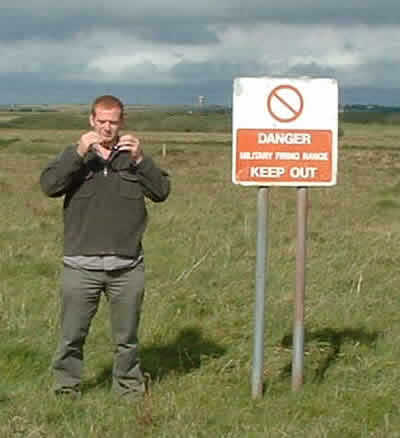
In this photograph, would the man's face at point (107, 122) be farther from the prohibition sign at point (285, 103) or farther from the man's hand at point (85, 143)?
the prohibition sign at point (285, 103)

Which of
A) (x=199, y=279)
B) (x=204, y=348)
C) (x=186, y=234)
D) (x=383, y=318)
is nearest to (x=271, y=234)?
(x=186, y=234)

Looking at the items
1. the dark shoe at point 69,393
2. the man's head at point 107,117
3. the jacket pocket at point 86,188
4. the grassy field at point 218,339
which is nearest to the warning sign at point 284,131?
the man's head at point 107,117

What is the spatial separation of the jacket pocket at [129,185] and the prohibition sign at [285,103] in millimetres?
904

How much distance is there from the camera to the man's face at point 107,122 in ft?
16.1

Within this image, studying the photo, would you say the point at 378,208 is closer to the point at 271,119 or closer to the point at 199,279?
the point at 199,279

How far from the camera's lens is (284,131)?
509cm

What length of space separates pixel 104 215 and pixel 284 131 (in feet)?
3.88

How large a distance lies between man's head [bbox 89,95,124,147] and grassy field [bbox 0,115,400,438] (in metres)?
1.58

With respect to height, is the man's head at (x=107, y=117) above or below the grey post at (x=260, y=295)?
above

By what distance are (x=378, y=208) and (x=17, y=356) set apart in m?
11.2

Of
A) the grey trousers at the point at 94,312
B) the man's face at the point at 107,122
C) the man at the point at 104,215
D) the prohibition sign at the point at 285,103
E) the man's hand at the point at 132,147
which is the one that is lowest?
the grey trousers at the point at 94,312

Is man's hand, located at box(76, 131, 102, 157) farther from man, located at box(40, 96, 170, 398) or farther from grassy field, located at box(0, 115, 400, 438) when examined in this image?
grassy field, located at box(0, 115, 400, 438)

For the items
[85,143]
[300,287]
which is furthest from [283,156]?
[85,143]

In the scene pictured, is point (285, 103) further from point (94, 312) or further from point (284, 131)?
point (94, 312)
